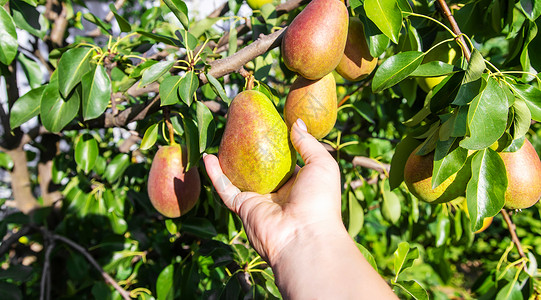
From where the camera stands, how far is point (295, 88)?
983 mm

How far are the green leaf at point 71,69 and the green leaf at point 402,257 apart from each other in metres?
1.03

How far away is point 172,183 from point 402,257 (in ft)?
2.28

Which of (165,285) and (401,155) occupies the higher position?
(401,155)

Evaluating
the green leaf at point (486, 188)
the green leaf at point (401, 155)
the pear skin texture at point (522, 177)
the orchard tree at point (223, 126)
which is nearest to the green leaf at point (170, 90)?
the orchard tree at point (223, 126)

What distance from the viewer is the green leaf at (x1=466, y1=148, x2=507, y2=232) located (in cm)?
75

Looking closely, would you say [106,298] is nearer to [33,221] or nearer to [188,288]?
[188,288]

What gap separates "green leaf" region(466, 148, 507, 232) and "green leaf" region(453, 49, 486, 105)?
139mm

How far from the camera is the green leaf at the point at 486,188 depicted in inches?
29.4

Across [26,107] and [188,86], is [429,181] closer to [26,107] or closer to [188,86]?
[188,86]

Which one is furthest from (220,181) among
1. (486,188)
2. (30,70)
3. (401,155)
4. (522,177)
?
(30,70)

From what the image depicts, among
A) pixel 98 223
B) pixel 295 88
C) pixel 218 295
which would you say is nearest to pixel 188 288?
pixel 218 295

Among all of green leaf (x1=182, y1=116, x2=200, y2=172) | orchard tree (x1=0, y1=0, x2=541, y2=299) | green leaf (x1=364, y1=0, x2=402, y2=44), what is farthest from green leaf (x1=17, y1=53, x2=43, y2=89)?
green leaf (x1=364, y1=0, x2=402, y2=44)

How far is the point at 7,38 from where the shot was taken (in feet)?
3.32

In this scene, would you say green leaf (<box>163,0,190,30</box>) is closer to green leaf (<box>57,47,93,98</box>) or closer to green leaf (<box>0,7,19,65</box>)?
green leaf (<box>57,47,93,98</box>)
